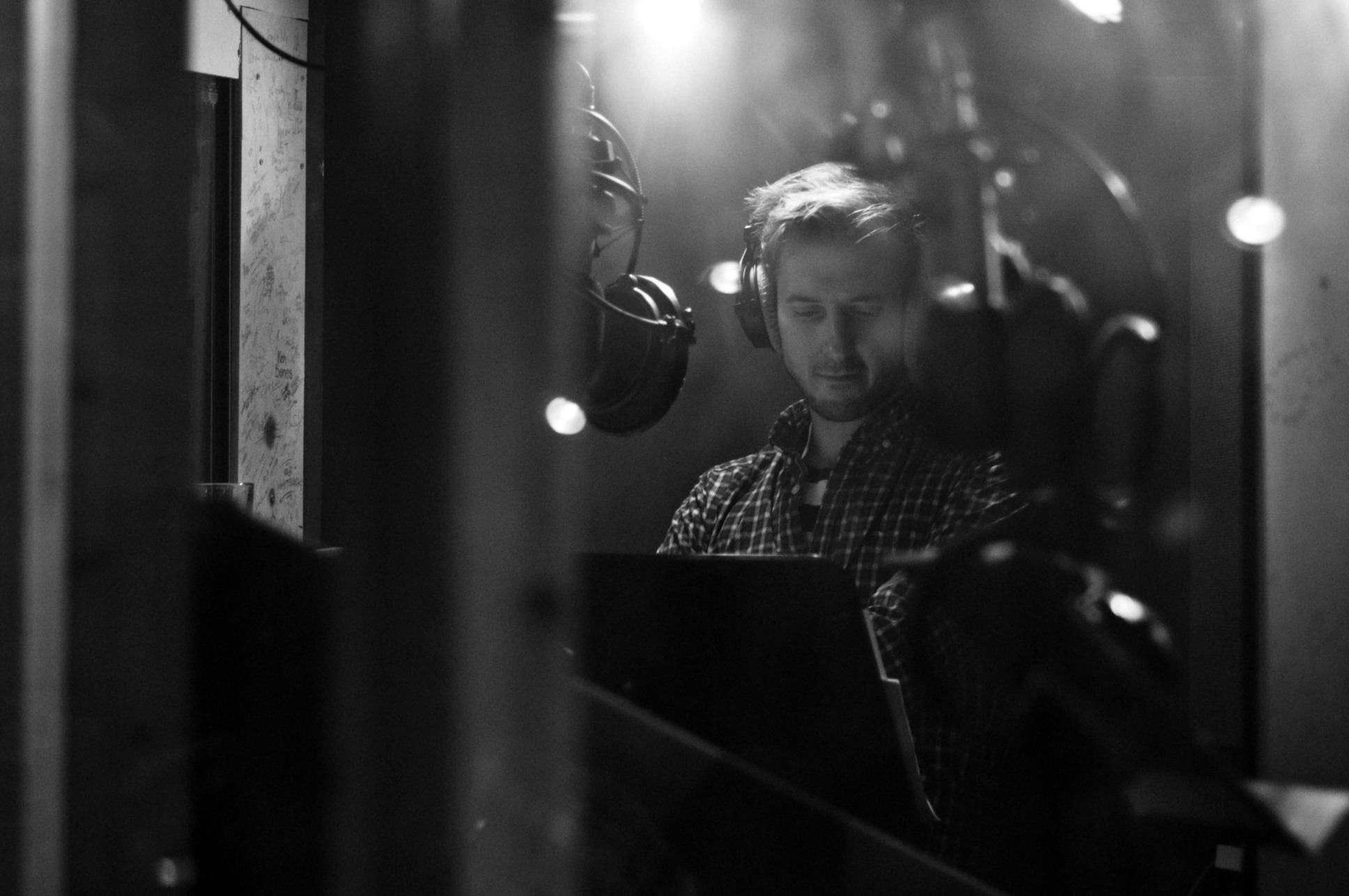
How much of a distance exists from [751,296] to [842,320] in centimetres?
14

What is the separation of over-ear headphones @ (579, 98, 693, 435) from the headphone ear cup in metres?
0.07

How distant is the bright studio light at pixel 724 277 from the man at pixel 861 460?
6.3 inches

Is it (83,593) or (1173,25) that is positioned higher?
(1173,25)

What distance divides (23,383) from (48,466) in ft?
0.10

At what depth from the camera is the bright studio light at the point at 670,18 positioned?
1.74m

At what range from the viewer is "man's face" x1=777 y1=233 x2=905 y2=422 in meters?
1.45

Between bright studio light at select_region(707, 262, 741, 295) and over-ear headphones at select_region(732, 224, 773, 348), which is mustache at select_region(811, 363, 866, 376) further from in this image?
bright studio light at select_region(707, 262, 741, 295)

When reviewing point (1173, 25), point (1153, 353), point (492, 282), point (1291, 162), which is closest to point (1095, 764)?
point (1153, 353)

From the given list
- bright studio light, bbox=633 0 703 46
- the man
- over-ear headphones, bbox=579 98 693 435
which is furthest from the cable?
the man

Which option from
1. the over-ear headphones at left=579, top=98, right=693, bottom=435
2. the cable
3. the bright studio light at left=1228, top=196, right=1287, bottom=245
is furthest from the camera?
the over-ear headphones at left=579, top=98, right=693, bottom=435

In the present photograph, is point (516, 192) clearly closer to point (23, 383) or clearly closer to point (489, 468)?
point (489, 468)

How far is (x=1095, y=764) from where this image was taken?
0.61 metres

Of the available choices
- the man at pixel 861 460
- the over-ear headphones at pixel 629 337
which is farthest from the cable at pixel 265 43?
the man at pixel 861 460

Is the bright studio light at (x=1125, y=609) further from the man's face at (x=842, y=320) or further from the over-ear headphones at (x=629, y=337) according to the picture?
the man's face at (x=842, y=320)
